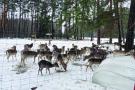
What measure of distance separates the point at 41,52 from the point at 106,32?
12.8 feet

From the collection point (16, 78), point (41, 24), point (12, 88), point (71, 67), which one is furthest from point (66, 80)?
point (41, 24)

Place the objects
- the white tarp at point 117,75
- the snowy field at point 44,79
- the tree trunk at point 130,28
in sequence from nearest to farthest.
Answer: the white tarp at point 117,75 < the snowy field at point 44,79 < the tree trunk at point 130,28

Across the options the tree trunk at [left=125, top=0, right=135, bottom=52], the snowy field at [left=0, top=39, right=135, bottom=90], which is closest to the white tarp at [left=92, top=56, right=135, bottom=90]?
the snowy field at [left=0, top=39, right=135, bottom=90]

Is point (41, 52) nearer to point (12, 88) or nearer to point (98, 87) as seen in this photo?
point (12, 88)

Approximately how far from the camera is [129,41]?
2061cm

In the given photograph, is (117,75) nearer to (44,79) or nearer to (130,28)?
(44,79)

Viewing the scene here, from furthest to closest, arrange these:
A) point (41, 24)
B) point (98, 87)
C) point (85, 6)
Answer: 1. point (41, 24)
2. point (85, 6)
3. point (98, 87)

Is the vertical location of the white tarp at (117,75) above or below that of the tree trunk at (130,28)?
below

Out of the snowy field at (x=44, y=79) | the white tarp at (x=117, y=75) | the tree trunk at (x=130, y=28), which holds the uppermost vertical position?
the tree trunk at (x=130, y=28)

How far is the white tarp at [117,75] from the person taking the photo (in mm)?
9273

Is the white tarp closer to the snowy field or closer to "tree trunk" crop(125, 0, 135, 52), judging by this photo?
the snowy field

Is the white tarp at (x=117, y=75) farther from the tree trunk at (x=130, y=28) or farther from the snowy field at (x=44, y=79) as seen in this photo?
the tree trunk at (x=130, y=28)

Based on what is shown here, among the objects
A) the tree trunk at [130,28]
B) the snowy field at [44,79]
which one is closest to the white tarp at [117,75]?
the snowy field at [44,79]

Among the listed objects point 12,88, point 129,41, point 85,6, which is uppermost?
point 85,6
